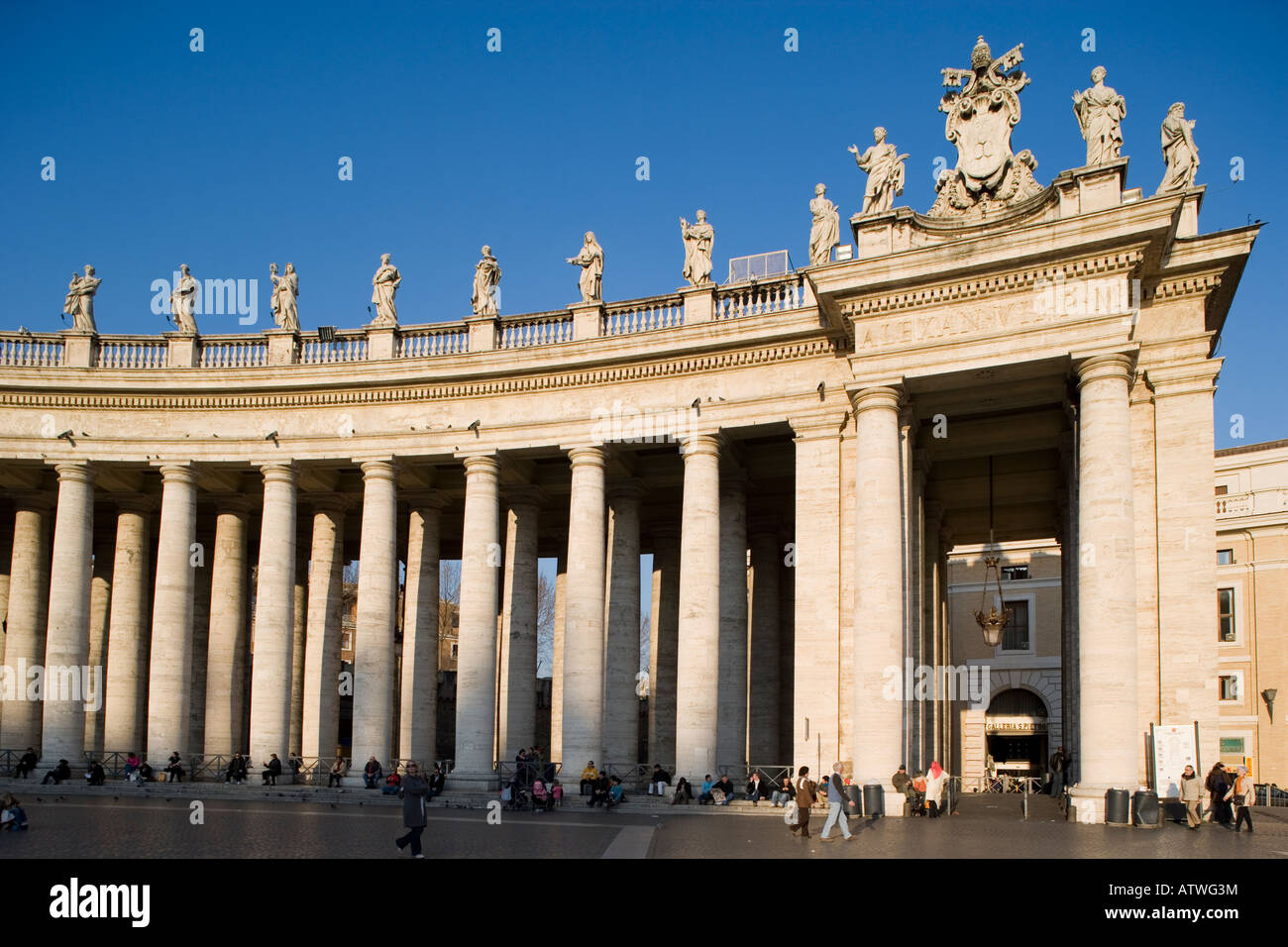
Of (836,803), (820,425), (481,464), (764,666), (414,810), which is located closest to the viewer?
(414,810)

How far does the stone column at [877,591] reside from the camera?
29375 mm

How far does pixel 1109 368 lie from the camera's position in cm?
2772

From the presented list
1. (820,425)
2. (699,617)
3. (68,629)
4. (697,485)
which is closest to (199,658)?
(68,629)

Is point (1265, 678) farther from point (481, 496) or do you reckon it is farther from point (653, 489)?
point (481, 496)

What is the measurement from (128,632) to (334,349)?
41.5ft

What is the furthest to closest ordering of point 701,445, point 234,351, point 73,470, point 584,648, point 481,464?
point 234,351
point 73,470
point 481,464
point 584,648
point 701,445

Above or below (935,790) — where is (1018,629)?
above

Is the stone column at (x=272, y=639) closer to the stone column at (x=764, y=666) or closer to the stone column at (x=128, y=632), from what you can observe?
the stone column at (x=128, y=632)

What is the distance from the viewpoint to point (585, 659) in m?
36.0

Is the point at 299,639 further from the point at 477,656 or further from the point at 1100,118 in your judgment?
the point at 1100,118

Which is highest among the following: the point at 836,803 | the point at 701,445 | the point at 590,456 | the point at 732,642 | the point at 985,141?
the point at 985,141

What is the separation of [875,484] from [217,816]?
17986 mm

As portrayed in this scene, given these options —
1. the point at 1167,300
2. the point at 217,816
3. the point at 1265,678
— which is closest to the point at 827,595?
the point at 1167,300

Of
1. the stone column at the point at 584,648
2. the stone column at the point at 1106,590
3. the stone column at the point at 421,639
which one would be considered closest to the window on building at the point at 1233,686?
the stone column at the point at 1106,590
